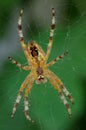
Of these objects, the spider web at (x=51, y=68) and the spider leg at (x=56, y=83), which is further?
the spider leg at (x=56, y=83)

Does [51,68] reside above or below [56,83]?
above

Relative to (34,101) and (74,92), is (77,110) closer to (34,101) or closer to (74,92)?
(74,92)

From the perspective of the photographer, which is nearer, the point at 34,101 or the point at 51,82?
the point at 34,101

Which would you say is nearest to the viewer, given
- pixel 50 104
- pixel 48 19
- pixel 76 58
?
pixel 50 104

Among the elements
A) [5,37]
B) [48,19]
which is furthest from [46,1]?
[5,37]

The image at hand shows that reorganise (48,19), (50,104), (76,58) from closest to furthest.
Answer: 1. (50,104)
2. (76,58)
3. (48,19)

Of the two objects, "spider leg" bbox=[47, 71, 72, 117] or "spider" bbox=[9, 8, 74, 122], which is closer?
"spider" bbox=[9, 8, 74, 122]

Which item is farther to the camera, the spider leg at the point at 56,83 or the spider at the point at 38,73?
the spider leg at the point at 56,83

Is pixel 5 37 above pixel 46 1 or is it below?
below
